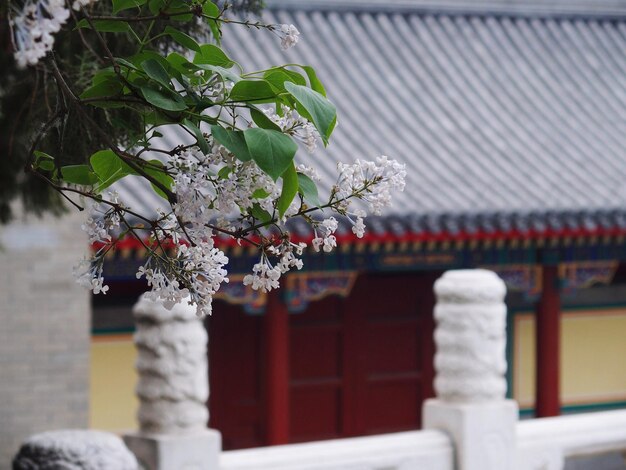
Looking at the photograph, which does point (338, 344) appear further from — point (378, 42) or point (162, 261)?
point (162, 261)

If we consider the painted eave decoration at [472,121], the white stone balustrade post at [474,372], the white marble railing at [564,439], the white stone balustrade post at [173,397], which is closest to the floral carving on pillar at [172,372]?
the white stone balustrade post at [173,397]

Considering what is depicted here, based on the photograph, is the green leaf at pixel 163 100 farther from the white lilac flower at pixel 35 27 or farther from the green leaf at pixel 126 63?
the white lilac flower at pixel 35 27

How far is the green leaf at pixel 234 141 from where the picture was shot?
1619 mm

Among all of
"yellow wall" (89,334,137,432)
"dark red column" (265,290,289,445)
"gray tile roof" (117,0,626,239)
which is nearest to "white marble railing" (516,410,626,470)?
"gray tile roof" (117,0,626,239)

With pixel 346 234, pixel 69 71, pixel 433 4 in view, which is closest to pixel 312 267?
pixel 346 234

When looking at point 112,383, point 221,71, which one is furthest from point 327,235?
point 112,383

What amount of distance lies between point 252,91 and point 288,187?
0.15 m

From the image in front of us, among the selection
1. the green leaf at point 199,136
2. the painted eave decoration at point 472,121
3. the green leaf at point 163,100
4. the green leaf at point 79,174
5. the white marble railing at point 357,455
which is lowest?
the white marble railing at point 357,455

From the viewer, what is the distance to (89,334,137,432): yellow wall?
366 inches

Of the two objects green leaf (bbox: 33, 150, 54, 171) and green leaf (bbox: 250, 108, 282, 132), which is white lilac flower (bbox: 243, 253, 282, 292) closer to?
green leaf (bbox: 250, 108, 282, 132)

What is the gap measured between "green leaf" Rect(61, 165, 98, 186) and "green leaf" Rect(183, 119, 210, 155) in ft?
0.89

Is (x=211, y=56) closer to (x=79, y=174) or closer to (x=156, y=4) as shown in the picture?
(x=156, y=4)

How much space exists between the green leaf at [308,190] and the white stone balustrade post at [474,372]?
4243mm

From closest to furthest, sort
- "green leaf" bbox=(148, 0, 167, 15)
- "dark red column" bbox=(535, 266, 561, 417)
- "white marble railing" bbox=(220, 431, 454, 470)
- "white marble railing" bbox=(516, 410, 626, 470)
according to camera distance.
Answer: "green leaf" bbox=(148, 0, 167, 15) → "white marble railing" bbox=(220, 431, 454, 470) → "white marble railing" bbox=(516, 410, 626, 470) → "dark red column" bbox=(535, 266, 561, 417)
